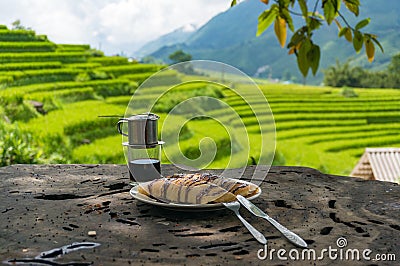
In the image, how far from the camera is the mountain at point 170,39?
7977 millimetres

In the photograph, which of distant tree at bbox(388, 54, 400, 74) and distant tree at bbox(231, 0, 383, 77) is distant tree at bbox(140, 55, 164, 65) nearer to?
distant tree at bbox(388, 54, 400, 74)

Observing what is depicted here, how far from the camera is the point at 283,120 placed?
288 inches

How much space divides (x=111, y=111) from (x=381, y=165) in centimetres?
292

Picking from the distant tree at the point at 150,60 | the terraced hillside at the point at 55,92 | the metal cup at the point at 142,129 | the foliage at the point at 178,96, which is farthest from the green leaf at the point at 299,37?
the distant tree at the point at 150,60

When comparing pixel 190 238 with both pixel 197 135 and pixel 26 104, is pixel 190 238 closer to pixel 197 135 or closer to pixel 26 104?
pixel 26 104

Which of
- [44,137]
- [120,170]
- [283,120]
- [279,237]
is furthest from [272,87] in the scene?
[279,237]

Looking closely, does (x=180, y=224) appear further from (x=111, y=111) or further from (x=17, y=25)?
(x=17, y=25)

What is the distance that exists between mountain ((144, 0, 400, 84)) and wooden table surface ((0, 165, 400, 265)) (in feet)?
19.6

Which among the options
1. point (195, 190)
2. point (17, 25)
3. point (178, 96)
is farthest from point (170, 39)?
point (195, 190)

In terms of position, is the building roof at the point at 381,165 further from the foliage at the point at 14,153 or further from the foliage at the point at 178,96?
the foliage at the point at 14,153

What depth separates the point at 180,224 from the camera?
120 centimetres

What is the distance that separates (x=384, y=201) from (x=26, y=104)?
4.31 metres

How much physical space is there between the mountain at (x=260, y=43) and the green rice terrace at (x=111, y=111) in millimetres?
511

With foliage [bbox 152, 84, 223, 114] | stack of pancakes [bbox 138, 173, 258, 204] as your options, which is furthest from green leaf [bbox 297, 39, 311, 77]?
foliage [bbox 152, 84, 223, 114]
